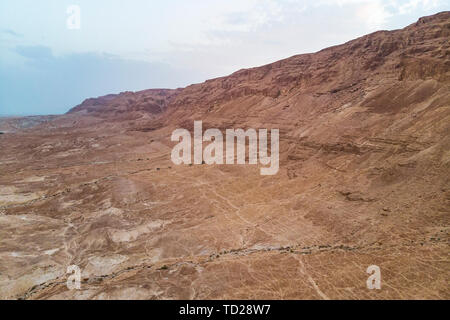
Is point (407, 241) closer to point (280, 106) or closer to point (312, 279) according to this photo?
point (312, 279)

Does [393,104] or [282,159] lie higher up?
[393,104]

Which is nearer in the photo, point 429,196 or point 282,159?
point 429,196

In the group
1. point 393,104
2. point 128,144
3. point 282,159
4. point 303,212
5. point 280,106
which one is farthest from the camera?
point 128,144

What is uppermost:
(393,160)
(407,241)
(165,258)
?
(393,160)

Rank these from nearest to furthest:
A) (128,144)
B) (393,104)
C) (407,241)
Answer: (407,241), (393,104), (128,144)

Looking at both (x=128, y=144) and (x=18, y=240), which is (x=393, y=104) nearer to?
(x=18, y=240)

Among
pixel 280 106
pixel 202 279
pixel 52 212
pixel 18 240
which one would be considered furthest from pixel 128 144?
pixel 202 279
